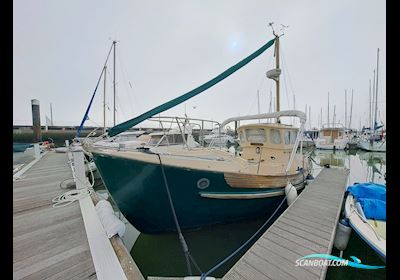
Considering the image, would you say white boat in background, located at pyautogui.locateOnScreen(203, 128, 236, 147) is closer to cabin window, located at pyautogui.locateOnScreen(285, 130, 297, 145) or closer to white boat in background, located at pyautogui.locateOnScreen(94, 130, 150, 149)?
cabin window, located at pyautogui.locateOnScreen(285, 130, 297, 145)

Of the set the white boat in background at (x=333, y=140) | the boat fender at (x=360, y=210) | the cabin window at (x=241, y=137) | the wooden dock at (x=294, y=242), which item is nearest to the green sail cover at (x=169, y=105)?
the cabin window at (x=241, y=137)

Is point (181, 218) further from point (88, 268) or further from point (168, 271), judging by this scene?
point (88, 268)

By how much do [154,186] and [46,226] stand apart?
87.0 inches

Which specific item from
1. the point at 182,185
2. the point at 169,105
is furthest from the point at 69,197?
the point at 169,105

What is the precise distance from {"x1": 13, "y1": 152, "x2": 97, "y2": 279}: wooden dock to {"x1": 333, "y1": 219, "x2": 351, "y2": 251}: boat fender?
431 cm

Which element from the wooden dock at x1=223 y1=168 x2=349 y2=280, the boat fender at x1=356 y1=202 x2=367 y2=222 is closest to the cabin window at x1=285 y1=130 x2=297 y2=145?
the wooden dock at x1=223 y1=168 x2=349 y2=280

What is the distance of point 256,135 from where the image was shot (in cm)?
607

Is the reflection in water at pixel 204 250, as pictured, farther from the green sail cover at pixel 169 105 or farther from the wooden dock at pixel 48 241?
the green sail cover at pixel 169 105

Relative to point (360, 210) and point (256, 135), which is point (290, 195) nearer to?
point (360, 210)

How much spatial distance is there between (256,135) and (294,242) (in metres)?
3.66

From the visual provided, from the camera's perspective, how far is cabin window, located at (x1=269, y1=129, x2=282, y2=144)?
5793 mm

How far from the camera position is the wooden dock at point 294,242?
2.39m

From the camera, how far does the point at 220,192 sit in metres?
4.07
